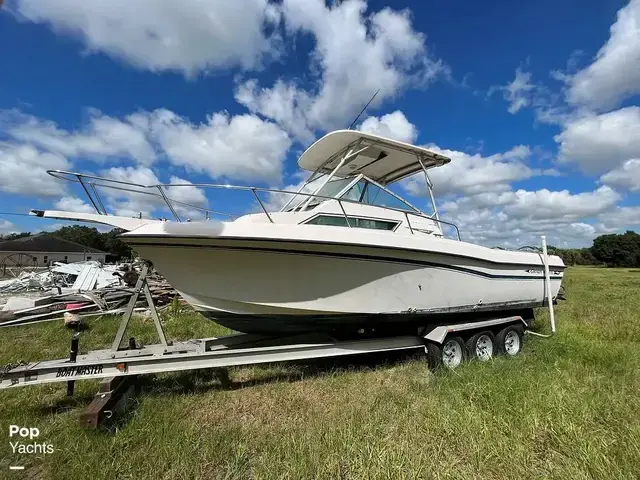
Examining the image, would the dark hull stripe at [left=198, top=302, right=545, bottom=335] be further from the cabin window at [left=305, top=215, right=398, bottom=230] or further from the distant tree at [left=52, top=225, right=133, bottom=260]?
the distant tree at [left=52, top=225, right=133, bottom=260]

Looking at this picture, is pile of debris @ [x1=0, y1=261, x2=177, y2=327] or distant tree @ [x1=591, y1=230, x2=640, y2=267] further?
distant tree @ [x1=591, y1=230, x2=640, y2=267]

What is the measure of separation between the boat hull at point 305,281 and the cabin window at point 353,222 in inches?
23.8

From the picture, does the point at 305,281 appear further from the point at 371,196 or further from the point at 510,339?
the point at 510,339

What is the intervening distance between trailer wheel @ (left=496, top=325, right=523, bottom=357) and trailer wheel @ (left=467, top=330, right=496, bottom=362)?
0.13 m

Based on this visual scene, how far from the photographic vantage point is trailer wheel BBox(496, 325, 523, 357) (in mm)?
5457

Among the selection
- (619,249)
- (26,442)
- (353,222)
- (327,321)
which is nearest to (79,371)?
(26,442)

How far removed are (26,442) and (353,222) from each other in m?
3.67

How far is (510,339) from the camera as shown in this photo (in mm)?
5762

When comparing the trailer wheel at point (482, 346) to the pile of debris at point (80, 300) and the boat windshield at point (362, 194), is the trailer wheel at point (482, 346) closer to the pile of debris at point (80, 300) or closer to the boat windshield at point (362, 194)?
the boat windshield at point (362, 194)

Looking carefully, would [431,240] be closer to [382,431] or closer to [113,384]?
[382,431]

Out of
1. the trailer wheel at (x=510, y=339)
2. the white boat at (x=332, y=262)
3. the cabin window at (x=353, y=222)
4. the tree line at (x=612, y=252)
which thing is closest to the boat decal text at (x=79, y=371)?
the white boat at (x=332, y=262)

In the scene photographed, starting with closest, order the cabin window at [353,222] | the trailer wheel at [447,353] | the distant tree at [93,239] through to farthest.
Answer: the cabin window at [353,222]
the trailer wheel at [447,353]
the distant tree at [93,239]

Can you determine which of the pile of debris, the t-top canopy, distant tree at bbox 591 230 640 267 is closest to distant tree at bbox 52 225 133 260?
the pile of debris

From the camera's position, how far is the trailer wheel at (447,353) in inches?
185
